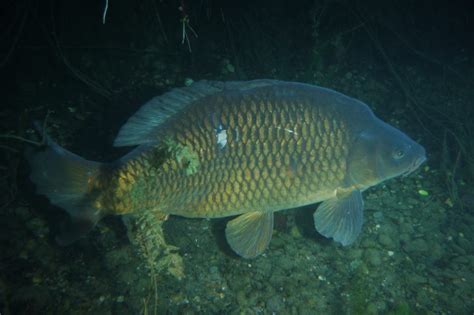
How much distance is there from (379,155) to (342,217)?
74cm

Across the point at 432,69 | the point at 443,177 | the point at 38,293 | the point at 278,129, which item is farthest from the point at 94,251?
the point at 432,69

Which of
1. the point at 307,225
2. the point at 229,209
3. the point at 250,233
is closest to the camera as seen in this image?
the point at 229,209

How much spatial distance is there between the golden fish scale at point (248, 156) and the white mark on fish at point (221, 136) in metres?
0.03

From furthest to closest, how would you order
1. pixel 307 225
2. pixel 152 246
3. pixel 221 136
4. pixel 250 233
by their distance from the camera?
pixel 307 225 < pixel 250 233 < pixel 221 136 < pixel 152 246

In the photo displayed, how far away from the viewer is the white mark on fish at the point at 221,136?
105 inches

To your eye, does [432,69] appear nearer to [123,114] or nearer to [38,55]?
[123,114]

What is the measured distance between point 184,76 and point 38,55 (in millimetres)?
2647

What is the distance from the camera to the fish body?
2582 millimetres

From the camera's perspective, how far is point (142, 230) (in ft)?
8.16

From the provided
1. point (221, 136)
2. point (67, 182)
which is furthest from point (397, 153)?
point (67, 182)

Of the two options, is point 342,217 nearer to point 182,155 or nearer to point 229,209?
point 229,209

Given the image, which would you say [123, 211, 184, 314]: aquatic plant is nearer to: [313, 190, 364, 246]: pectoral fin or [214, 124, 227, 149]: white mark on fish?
[214, 124, 227, 149]: white mark on fish

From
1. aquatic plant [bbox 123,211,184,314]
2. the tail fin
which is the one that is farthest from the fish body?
aquatic plant [bbox 123,211,184,314]

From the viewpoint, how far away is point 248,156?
8.97 feet
